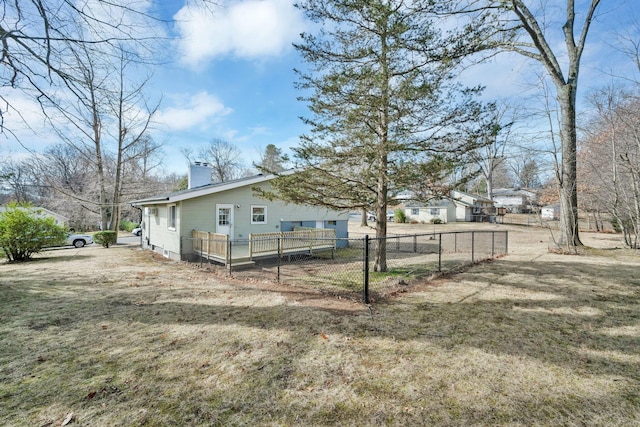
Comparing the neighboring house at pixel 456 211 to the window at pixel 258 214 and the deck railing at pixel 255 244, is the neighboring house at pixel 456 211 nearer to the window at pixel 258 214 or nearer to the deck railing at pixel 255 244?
the window at pixel 258 214

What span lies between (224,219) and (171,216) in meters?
2.39

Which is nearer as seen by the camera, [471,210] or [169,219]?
[169,219]

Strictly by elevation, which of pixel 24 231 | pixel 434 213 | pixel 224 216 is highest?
pixel 434 213

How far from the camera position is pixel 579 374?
3020 millimetres

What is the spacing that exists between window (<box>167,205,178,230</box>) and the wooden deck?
1.46 m

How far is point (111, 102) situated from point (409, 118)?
21.4ft

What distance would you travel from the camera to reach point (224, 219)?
12.1m

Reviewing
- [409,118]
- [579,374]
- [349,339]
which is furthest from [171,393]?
[409,118]

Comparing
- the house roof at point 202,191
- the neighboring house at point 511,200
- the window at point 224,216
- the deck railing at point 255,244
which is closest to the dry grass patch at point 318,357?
the deck railing at point 255,244

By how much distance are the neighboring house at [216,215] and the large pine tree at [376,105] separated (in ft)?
8.43

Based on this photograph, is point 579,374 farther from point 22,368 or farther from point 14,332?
point 14,332

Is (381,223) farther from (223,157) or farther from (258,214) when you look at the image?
(223,157)

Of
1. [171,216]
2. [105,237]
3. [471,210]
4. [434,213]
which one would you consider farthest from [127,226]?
[471,210]

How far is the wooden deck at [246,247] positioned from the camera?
31.1 feet
